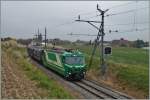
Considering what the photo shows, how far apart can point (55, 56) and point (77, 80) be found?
14.0 feet

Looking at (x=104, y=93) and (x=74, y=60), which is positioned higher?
(x=74, y=60)

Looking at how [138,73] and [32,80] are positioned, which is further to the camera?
[138,73]

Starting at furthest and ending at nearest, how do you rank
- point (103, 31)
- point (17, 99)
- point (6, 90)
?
1. point (103, 31)
2. point (6, 90)
3. point (17, 99)

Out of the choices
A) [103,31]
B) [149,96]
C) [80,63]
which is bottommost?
[149,96]

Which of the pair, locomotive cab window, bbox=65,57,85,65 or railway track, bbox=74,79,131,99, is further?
locomotive cab window, bbox=65,57,85,65

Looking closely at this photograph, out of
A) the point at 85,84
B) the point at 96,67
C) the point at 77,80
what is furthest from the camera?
the point at 96,67

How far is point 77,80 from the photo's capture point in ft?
99.7

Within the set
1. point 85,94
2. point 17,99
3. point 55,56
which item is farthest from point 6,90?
point 55,56

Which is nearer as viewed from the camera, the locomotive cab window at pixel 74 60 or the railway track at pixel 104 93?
the railway track at pixel 104 93

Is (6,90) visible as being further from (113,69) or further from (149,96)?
(113,69)

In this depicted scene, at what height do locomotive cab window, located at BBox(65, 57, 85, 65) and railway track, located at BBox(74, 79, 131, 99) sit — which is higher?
locomotive cab window, located at BBox(65, 57, 85, 65)

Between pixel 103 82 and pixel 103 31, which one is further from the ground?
pixel 103 31

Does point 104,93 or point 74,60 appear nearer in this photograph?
point 104,93

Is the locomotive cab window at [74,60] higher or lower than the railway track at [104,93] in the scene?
higher
